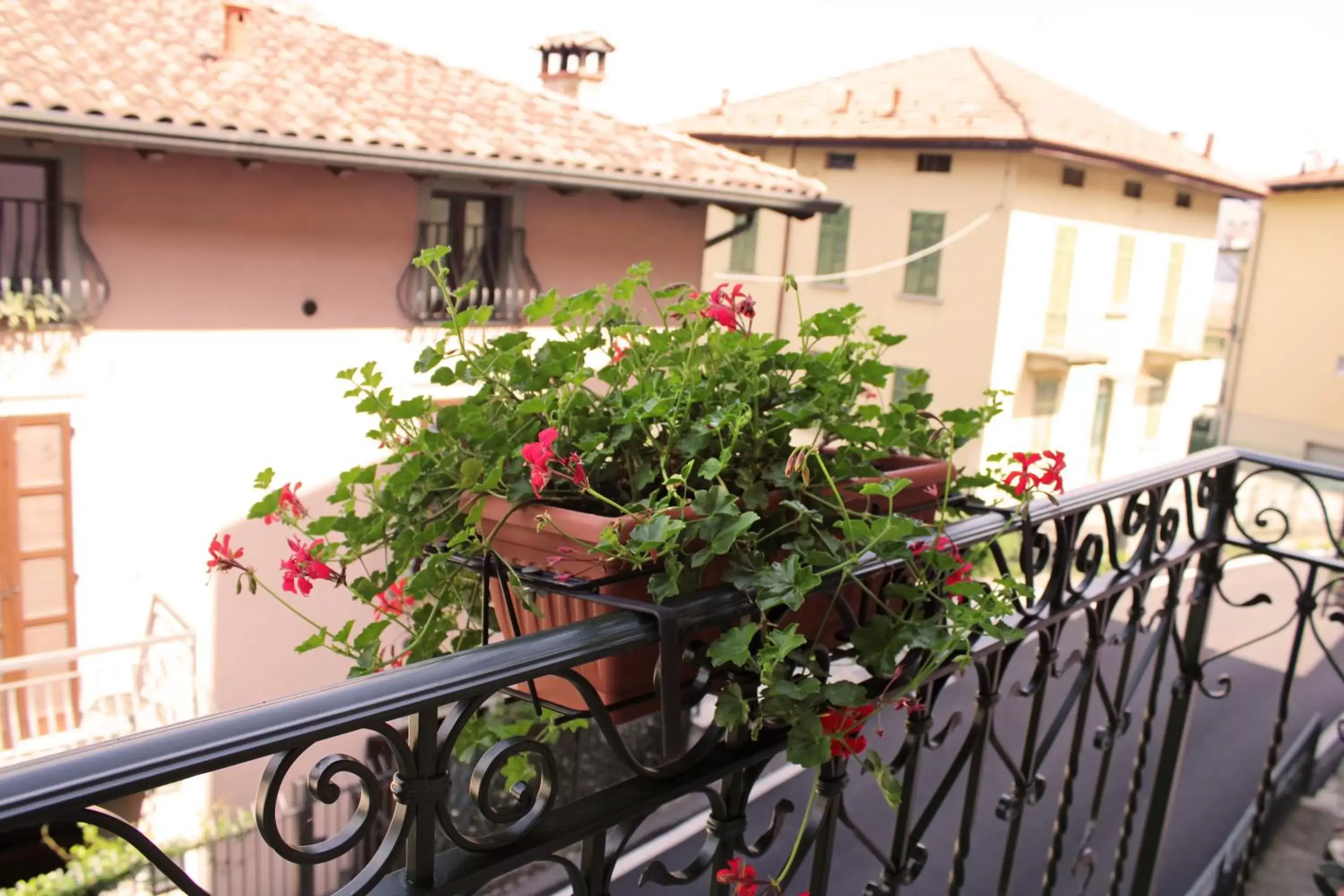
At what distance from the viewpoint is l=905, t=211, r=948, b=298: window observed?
11523 mm

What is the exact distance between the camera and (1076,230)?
11805mm

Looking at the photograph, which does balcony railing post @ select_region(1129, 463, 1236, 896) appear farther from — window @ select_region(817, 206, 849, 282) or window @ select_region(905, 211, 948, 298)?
window @ select_region(817, 206, 849, 282)

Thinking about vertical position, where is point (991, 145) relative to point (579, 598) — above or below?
above

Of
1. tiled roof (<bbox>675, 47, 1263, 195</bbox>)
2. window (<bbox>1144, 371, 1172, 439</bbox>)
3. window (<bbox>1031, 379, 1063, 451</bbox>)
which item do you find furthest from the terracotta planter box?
window (<bbox>1144, 371, 1172, 439</bbox>)

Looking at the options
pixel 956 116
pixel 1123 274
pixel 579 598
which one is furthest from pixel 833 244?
pixel 579 598

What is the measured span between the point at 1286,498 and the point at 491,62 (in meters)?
12.3

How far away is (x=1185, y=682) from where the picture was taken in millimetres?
1715

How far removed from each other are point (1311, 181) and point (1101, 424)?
4395mm

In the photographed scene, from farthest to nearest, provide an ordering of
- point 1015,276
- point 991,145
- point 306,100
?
point 1015,276
point 991,145
point 306,100

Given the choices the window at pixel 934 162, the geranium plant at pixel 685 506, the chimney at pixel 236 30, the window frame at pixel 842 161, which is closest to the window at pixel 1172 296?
the window at pixel 934 162

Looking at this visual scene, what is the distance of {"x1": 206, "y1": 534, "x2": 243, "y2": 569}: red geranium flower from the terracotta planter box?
0.60 ft

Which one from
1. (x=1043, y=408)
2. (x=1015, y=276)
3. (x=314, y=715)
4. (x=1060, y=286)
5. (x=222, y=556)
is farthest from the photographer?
(x=1043, y=408)

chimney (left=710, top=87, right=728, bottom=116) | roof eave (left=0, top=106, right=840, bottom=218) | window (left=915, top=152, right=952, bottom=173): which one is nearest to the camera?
roof eave (left=0, top=106, right=840, bottom=218)

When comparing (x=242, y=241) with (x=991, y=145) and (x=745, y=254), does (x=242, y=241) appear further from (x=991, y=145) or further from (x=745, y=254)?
(x=745, y=254)
